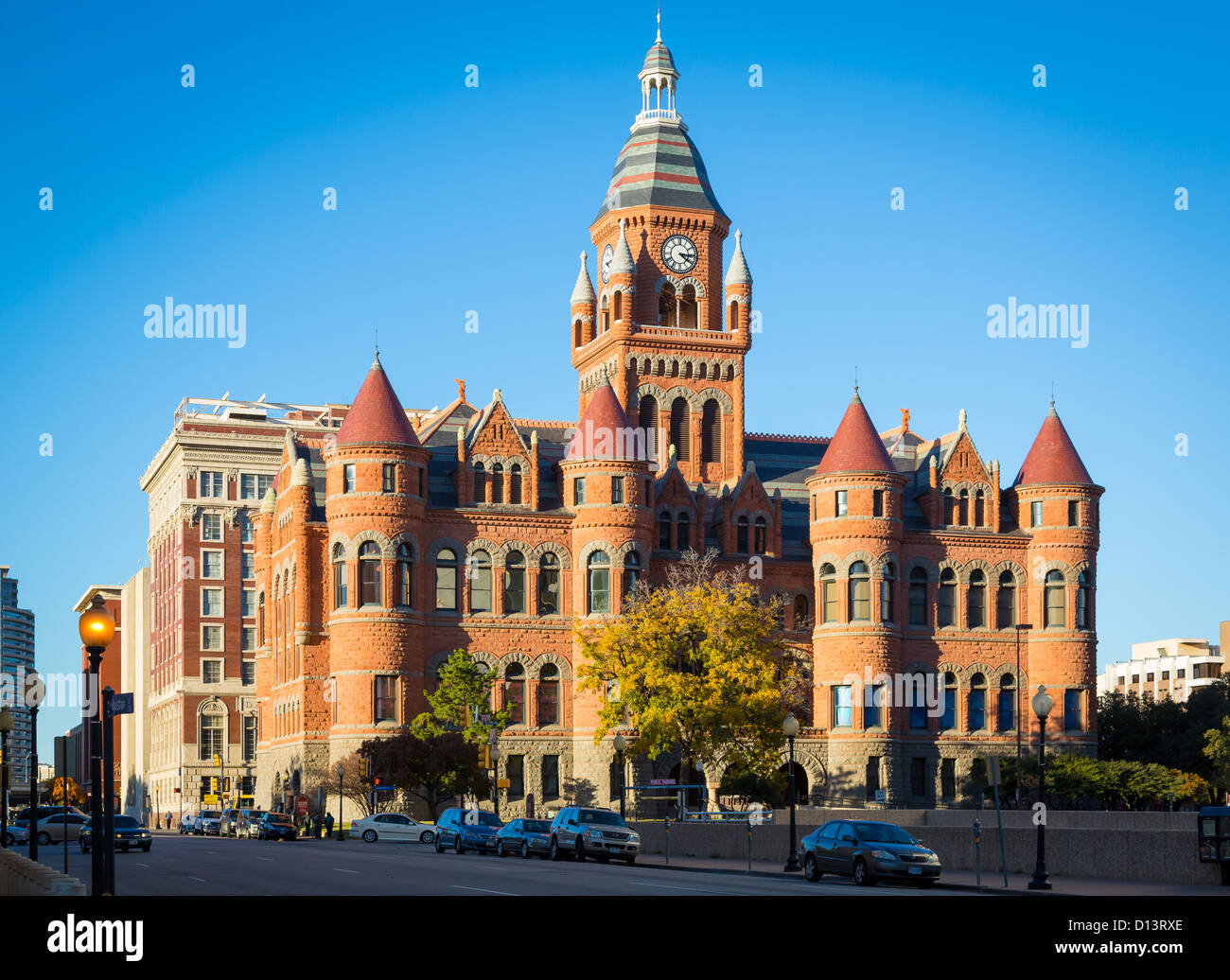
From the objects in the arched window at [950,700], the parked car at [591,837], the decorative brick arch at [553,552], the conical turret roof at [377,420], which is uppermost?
the conical turret roof at [377,420]

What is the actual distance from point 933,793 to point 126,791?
11447 centimetres

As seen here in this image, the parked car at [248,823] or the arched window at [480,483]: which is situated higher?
the arched window at [480,483]

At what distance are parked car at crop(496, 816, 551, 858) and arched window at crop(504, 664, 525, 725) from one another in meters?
28.8

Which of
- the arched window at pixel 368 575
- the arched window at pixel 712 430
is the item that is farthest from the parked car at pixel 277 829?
the arched window at pixel 712 430

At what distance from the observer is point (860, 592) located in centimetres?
8369

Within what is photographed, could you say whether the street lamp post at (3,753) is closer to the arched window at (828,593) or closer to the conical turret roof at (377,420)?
the conical turret roof at (377,420)

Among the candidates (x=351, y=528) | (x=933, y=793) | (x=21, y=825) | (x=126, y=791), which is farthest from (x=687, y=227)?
(x=126, y=791)

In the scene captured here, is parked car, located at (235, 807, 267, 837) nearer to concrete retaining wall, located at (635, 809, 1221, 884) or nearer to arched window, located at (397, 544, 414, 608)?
arched window, located at (397, 544, 414, 608)

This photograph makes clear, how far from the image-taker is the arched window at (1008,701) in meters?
86.9

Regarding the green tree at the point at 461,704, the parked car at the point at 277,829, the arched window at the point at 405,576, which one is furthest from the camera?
the arched window at the point at 405,576

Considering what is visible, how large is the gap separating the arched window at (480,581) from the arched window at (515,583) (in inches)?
33.2

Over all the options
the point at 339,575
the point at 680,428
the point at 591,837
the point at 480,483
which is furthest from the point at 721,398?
the point at 591,837
